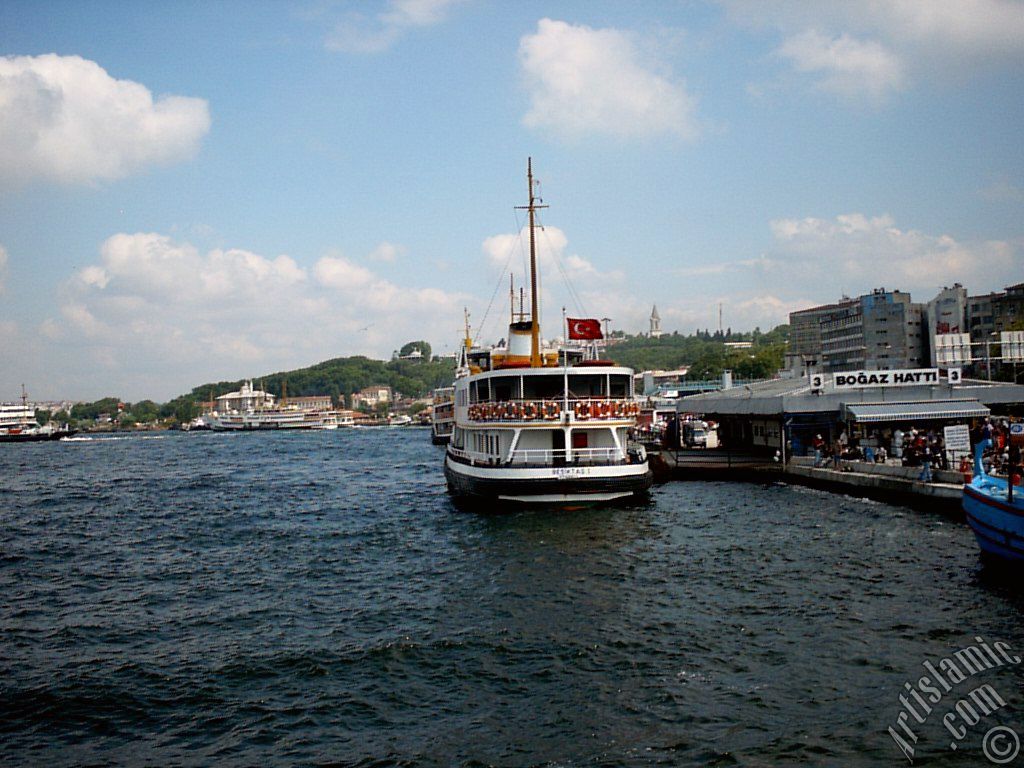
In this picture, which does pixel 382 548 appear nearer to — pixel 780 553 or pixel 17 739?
pixel 780 553

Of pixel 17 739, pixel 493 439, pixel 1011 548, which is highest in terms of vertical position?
pixel 493 439

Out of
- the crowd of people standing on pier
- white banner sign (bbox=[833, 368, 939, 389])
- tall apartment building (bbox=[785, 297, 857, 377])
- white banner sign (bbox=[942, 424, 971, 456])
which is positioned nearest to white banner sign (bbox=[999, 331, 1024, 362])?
white banner sign (bbox=[833, 368, 939, 389])

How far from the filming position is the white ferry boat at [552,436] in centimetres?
3017

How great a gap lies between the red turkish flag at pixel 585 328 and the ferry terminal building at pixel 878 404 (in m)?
11.0

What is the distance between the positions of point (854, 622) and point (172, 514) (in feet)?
103

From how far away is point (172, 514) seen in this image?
37.7 meters

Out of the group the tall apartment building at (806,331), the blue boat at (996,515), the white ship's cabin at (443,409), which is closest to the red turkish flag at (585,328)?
the blue boat at (996,515)

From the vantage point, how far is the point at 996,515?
61.7 feet

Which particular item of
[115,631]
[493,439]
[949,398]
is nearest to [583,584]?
[115,631]

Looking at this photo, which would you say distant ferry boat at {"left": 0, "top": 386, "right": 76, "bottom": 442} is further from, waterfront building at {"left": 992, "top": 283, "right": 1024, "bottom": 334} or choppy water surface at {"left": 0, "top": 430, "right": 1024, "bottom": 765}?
waterfront building at {"left": 992, "top": 283, "right": 1024, "bottom": 334}
